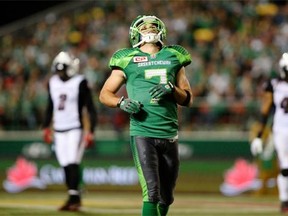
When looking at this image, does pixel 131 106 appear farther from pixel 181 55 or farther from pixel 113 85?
pixel 181 55

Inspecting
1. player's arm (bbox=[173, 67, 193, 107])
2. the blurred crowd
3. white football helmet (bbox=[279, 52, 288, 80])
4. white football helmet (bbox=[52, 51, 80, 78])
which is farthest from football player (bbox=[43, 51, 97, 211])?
the blurred crowd

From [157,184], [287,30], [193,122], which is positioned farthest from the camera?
Answer: [287,30]

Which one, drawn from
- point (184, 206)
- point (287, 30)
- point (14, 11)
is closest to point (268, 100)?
point (184, 206)

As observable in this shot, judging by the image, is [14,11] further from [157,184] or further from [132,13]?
[157,184]

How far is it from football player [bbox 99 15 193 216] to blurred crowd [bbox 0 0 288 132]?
1030 cm

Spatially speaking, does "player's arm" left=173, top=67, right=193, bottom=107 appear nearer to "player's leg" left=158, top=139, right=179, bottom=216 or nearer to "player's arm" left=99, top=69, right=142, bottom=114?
"player's leg" left=158, top=139, right=179, bottom=216

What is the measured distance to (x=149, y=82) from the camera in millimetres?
7828

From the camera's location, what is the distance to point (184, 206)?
44.3 ft

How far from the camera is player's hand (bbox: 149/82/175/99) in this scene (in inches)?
300

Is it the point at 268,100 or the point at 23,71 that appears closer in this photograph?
the point at 268,100

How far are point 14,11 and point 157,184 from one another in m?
22.0

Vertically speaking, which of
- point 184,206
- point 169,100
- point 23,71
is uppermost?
point 23,71

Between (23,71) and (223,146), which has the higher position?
(23,71)

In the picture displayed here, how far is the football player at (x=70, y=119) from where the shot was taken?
12.1 m
